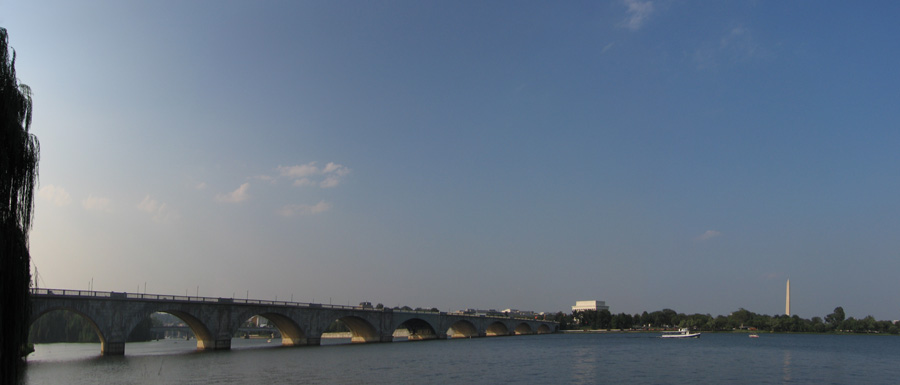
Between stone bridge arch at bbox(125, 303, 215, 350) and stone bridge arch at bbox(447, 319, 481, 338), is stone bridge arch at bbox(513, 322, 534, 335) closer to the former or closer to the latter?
stone bridge arch at bbox(447, 319, 481, 338)

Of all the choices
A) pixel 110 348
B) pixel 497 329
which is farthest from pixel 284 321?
pixel 497 329

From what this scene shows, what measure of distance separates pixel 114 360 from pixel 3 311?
47972 mm

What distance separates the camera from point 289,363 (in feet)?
194

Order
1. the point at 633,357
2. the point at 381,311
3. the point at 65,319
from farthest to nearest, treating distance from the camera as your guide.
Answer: the point at 65,319 → the point at 381,311 → the point at 633,357

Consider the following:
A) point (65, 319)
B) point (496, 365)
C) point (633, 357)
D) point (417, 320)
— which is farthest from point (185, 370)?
point (65, 319)

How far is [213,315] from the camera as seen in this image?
253ft

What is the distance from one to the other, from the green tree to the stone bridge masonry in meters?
19.4

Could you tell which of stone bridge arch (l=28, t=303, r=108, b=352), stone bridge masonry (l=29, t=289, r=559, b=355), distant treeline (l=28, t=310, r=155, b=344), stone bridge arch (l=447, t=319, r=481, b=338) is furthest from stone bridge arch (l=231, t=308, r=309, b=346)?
stone bridge arch (l=447, t=319, r=481, b=338)

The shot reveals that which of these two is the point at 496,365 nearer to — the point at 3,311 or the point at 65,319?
the point at 3,311

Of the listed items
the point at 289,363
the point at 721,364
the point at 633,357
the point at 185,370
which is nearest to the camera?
the point at 185,370

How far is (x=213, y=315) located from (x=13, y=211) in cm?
6313

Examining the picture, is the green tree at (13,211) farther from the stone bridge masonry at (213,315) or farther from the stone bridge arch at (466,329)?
the stone bridge arch at (466,329)

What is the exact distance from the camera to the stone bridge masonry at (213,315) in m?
62.0

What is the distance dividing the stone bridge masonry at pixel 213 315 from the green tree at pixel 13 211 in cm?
1938
